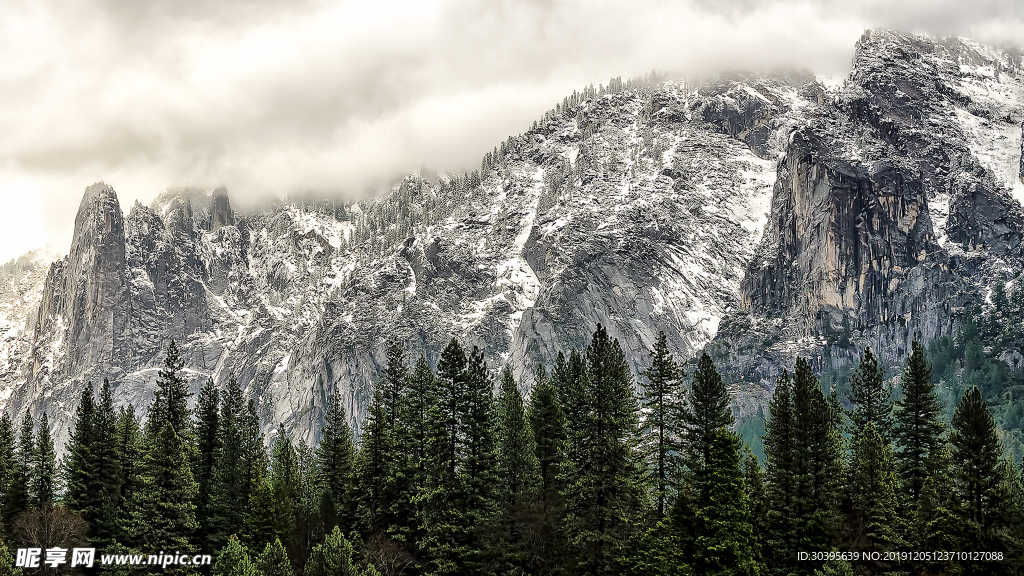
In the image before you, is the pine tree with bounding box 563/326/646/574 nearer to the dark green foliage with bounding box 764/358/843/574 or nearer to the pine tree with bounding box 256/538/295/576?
the dark green foliage with bounding box 764/358/843/574

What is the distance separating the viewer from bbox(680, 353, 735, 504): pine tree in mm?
73562

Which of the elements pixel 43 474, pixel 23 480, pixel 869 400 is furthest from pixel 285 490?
pixel 869 400

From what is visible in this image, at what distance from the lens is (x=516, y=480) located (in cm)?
7462

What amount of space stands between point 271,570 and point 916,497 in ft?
178

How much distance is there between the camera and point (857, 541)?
70.4 meters

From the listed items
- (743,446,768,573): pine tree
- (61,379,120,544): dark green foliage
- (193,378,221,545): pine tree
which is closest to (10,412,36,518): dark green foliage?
(61,379,120,544): dark green foliage

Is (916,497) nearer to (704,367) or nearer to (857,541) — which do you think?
(857,541)

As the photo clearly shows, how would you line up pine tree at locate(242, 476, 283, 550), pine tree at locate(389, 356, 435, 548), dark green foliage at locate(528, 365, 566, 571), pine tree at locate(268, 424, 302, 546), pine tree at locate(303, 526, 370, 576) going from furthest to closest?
1. pine tree at locate(268, 424, 302, 546)
2. pine tree at locate(242, 476, 283, 550)
3. pine tree at locate(389, 356, 435, 548)
4. dark green foliage at locate(528, 365, 566, 571)
5. pine tree at locate(303, 526, 370, 576)

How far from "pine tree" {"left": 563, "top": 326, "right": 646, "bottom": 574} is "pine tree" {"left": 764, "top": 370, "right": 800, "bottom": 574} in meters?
10.5

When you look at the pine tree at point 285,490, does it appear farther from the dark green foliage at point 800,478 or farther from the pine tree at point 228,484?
the dark green foliage at point 800,478

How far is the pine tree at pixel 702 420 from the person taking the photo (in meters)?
73.6

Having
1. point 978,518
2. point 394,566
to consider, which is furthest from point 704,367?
point 394,566

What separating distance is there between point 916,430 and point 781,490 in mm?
19296

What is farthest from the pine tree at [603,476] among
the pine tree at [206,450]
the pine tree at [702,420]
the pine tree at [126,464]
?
the pine tree at [126,464]
